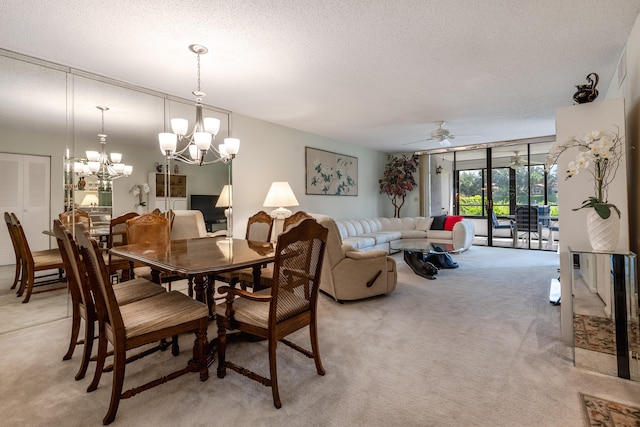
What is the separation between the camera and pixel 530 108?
14.2 feet

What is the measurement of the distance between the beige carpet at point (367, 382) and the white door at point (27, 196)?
0.84m

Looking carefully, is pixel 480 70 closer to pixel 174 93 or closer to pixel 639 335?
pixel 639 335

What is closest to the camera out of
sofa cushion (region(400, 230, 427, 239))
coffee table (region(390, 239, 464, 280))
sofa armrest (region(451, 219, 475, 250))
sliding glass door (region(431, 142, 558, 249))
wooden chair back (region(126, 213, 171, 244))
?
wooden chair back (region(126, 213, 171, 244))

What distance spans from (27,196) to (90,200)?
18.9 inches

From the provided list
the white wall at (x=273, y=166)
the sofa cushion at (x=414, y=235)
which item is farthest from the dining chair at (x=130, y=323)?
the sofa cushion at (x=414, y=235)

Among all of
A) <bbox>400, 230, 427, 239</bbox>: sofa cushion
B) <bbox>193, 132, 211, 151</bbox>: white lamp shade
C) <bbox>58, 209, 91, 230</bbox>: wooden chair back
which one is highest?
<bbox>193, 132, 211, 151</bbox>: white lamp shade

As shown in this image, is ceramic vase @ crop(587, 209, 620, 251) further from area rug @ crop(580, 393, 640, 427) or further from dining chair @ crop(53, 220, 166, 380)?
dining chair @ crop(53, 220, 166, 380)

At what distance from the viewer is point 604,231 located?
1962 millimetres

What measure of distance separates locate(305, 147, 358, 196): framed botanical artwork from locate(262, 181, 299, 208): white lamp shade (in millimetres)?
1194

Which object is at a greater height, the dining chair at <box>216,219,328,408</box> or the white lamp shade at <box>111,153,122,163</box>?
the white lamp shade at <box>111,153,122,163</box>

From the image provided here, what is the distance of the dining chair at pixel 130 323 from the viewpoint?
146 centimetres

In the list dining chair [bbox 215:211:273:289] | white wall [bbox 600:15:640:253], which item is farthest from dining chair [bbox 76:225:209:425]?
white wall [bbox 600:15:640:253]

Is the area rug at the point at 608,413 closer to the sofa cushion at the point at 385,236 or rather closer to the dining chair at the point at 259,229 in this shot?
the dining chair at the point at 259,229

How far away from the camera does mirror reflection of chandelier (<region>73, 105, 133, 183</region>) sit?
318cm
